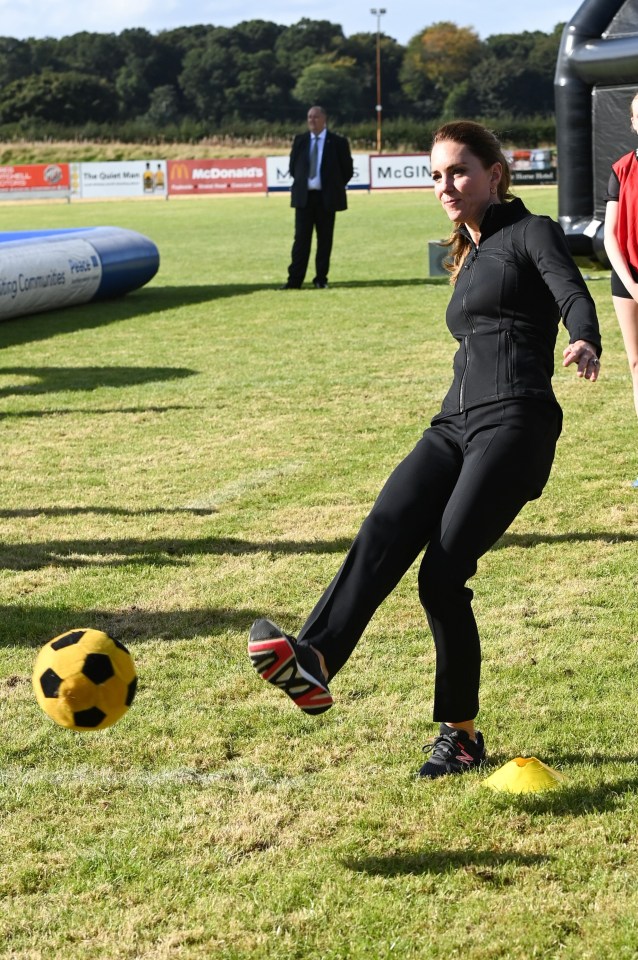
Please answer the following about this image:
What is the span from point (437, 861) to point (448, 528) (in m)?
0.94

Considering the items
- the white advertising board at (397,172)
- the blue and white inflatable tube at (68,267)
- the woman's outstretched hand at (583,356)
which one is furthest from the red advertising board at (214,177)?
the woman's outstretched hand at (583,356)

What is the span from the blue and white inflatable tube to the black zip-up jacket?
11304mm

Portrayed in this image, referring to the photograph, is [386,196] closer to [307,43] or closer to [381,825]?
[381,825]

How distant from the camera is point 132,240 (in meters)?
17.1

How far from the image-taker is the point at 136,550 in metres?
6.09

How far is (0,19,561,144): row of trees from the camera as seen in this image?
110 m

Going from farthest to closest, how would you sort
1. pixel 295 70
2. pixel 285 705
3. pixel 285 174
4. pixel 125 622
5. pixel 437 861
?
pixel 295 70 < pixel 285 174 < pixel 125 622 < pixel 285 705 < pixel 437 861

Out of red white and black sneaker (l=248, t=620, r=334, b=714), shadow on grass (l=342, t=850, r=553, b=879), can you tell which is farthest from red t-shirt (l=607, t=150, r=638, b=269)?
shadow on grass (l=342, t=850, r=553, b=879)

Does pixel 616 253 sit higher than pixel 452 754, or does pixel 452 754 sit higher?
pixel 616 253

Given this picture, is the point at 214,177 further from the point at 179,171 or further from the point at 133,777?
the point at 133,777

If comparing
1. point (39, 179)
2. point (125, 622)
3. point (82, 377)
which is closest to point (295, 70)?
point (39, 179)

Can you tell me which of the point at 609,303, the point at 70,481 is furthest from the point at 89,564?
the point at 609,303

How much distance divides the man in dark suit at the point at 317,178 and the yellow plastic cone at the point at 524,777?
1349 cm

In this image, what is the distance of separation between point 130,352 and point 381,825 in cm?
936
